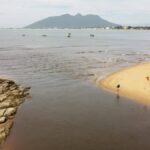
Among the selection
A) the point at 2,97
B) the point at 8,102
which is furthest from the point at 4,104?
the point at 2,97

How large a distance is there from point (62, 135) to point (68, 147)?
2.33 meters

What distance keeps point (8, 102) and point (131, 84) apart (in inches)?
701

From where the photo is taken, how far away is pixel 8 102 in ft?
112

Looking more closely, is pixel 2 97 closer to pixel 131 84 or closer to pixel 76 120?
pixel 76 120

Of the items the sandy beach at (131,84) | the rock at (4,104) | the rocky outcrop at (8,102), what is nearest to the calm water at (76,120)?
the rocky outcrop at (8,102)

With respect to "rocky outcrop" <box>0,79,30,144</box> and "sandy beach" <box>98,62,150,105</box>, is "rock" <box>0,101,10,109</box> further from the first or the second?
"sandy beach" <box>98,62,150,105</box>

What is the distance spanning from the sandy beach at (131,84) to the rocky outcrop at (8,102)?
452 inches

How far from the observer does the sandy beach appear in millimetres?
38156

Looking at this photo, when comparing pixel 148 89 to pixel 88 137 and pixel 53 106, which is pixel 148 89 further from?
pixel 88 137

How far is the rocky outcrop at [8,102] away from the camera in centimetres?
2773

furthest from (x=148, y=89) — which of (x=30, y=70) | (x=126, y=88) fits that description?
(x=30, y=70)

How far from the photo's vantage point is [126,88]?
41906 mm

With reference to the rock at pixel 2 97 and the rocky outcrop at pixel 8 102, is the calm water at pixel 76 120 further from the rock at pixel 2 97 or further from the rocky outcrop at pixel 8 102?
the rock at pixel 2 97

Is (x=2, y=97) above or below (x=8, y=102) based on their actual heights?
above
